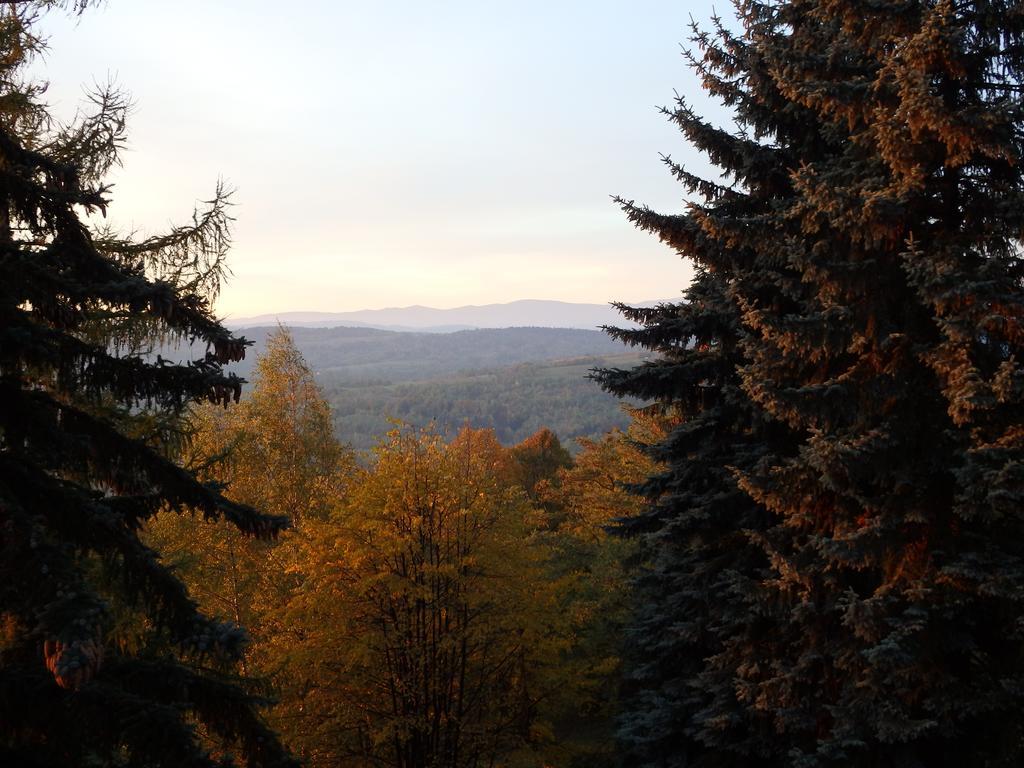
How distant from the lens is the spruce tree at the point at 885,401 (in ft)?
26.2

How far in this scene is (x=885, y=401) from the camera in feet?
29.6

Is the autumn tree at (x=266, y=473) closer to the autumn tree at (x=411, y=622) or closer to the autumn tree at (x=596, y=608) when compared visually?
the autumn tree at (x=411, y=622)

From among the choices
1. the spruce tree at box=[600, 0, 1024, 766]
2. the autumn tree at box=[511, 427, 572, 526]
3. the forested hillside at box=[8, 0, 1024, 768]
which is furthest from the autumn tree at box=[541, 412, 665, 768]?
the autumn tree at box=[511, 427, 572, 526]

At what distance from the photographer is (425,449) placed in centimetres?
1412

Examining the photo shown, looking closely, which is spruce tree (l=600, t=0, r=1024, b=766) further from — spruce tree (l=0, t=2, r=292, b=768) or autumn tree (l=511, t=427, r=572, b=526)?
autumn tree (l=511, t=427, r=572, b=526)

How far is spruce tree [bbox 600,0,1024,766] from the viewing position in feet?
26.2

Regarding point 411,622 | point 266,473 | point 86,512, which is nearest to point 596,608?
point 411,622

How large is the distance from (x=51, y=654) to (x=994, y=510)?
853 centimetres

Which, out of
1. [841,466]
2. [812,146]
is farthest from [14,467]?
[812,146]

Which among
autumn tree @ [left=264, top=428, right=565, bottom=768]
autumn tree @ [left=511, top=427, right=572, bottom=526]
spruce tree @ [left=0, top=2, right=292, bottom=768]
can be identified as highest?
spruce tree @ [left=0, top=2, right=292, bottom=768]

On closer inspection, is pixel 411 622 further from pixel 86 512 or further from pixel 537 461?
pixel 537 461

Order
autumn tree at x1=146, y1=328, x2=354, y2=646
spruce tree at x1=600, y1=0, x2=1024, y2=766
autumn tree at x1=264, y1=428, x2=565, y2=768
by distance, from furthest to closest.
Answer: autumn tree at x1=146, y1=328, x2=354, y2=646
autumn tree at x1=264, y1=428, x2=565, y2=768
spruce tree at x1=600, y1=0, x2=1024, y2=766

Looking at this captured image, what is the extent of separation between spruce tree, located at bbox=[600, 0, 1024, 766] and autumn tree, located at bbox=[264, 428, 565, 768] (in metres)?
3.72

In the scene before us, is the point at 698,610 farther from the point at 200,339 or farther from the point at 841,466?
the point at 200,339
